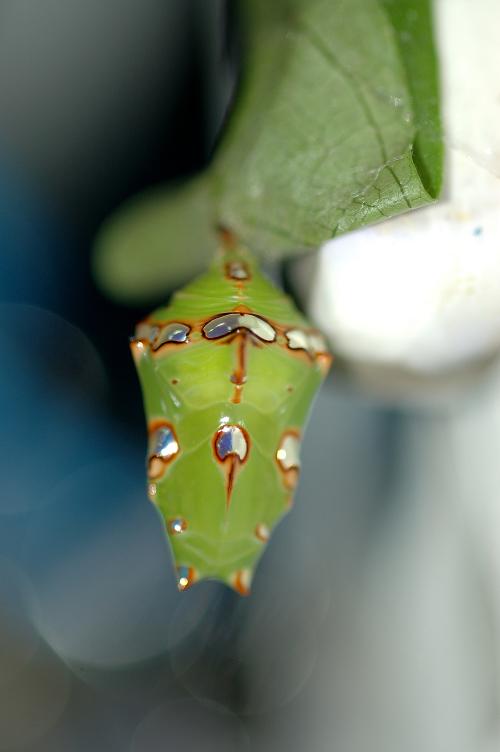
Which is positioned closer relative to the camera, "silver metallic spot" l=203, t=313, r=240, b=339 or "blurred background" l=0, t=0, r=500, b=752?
"silver metallic spot" l=203, t=313, r=240, b=339

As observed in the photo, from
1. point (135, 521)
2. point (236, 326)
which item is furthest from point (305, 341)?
point (135, 521)

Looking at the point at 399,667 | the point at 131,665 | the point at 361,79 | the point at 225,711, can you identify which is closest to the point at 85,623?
the point at 131,665

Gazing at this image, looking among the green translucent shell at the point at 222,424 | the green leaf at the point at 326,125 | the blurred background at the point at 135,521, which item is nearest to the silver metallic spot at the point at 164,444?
the green translucent shell at the point at 222,424

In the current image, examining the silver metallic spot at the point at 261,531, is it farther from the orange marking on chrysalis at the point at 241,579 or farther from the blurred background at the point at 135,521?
the blurred background at the point at 135,521

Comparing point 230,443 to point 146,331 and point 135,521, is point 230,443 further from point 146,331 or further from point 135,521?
point 135,521

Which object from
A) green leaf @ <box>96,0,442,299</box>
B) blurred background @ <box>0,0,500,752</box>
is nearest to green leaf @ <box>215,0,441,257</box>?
green leaf @ <box>96,0,442,299</box>

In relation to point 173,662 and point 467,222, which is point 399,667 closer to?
point 173,662

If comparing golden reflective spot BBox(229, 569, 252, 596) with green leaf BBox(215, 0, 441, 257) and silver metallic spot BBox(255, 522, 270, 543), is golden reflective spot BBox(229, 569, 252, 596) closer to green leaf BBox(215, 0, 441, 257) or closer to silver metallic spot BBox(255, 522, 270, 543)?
silver metallic spot BBox(255, 522, 270, 543)
